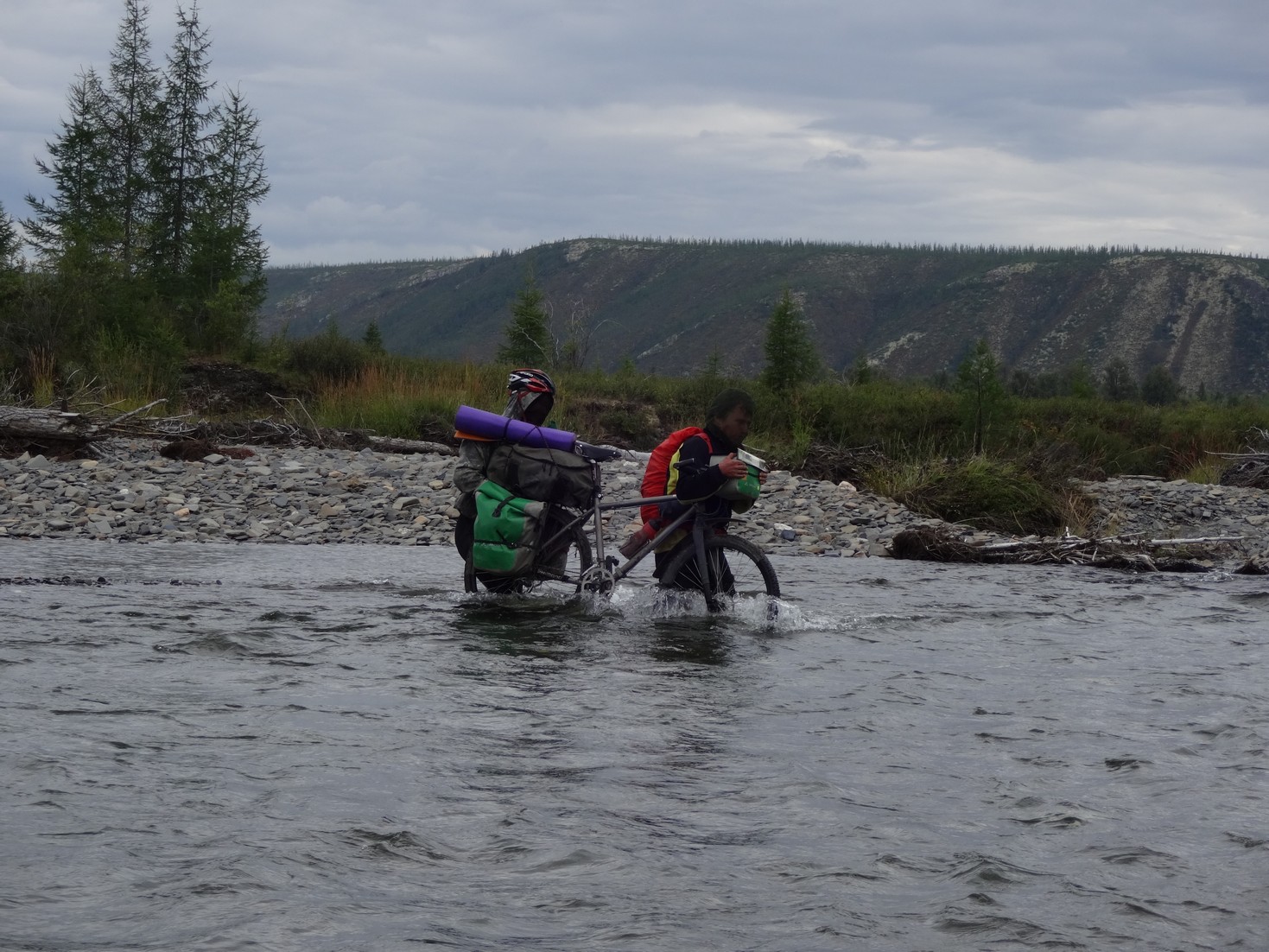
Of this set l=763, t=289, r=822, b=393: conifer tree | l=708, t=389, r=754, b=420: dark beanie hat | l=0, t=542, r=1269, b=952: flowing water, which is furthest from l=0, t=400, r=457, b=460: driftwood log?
l=763, t=289, r=822, b=393: conifer tree

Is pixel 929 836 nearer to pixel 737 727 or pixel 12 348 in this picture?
pixel 737 727

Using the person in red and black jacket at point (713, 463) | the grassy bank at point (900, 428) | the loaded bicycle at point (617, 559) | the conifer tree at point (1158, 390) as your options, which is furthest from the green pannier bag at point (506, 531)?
the conifer tree at point (1158, 390)

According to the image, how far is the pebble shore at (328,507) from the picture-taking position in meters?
14.6

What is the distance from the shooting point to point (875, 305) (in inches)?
5861

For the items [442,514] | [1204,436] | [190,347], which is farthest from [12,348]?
[1204,436]

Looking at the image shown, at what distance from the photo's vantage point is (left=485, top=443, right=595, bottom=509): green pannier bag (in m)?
8.99

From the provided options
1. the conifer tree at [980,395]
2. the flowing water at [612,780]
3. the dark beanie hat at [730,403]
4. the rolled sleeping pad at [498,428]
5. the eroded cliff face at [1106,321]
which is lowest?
the flowing water at [612,780]

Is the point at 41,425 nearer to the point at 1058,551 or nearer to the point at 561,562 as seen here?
the point at 561,562

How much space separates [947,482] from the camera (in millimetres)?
18031

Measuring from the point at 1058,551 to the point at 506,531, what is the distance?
7790 millimetres

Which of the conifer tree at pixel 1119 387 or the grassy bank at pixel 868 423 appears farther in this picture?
the conifer tree at pixel 1119 387

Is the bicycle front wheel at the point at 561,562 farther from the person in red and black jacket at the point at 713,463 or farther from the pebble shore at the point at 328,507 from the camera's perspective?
the pebble shore at the point at 328,507

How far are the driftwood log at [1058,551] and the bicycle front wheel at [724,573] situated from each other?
618 cm

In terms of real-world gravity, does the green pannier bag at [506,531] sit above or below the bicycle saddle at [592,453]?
below
